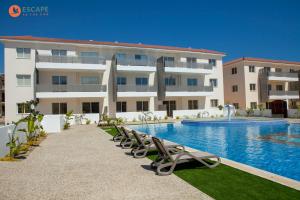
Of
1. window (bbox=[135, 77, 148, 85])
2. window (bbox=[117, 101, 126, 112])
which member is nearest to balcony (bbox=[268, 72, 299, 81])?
window (bbox=[135, 77, 148, 85])

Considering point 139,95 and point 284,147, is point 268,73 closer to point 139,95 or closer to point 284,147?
point 139,95

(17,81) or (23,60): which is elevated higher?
(23,60)

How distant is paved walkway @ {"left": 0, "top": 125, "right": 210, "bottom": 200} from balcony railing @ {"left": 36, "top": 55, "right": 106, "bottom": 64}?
Result: 1950cm

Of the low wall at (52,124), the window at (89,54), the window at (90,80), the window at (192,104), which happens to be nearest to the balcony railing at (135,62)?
the window at (89,54)

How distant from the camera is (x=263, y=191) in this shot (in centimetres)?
515

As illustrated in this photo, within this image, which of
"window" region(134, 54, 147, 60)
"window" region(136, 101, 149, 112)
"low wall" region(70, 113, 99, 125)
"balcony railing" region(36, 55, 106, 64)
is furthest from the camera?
"window" region(134, 54, 147, 60)

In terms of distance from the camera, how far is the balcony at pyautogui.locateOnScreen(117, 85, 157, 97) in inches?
1148

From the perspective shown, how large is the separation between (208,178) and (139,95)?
79.1ft

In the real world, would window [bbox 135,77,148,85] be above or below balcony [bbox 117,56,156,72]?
below

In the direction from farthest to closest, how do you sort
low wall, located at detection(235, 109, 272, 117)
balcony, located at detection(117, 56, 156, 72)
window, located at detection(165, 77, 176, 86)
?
window, located at detection(165, 77, 176, 86), low wall, located at detection(235, 109, 272, 117), balcony, located at detection(117, 56, 156, 72)

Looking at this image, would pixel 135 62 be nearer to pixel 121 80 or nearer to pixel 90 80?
pixel 121 80

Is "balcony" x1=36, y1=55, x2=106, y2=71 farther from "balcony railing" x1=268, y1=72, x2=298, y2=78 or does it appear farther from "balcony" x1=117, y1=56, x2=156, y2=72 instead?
"balcony railing" x1=268, y1=72, x2=298, y2=78

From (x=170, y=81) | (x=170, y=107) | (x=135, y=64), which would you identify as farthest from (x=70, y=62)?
(x=170, y=107)

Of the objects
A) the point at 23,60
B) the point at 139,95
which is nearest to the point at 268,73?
the point at 139,95
